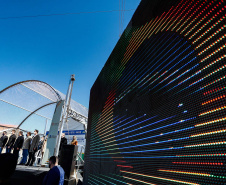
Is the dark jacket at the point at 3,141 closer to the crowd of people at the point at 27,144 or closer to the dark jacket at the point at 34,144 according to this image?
the crowd of people at the point at 27,144

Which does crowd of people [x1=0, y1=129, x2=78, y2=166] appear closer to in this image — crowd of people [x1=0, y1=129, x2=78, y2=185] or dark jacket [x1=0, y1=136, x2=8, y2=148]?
crowd of people [x1=0, y1=129, x2=78, y2=185]

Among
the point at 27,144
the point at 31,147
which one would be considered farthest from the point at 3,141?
the point at 31,147

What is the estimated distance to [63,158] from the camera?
590 centimetres

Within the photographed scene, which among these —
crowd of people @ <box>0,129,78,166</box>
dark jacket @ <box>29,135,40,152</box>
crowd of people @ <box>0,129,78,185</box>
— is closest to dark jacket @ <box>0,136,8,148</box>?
crowd of people @ <box>0,129,78,185</box>

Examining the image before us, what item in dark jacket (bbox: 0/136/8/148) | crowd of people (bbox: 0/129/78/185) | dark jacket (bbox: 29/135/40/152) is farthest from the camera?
dark jacket (bbox: 0/136/8/148)

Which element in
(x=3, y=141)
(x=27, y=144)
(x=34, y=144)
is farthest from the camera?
(x=3, y=141)

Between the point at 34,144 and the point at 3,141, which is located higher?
the point at 3,141

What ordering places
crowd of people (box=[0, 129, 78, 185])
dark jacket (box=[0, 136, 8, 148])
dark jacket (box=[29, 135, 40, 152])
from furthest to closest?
dark jacket (box=[0, 136, 8, 148])
dark jacket (box=[29, 135, 40, 152])
crowd of people (box=[0, 129, 78, 185])

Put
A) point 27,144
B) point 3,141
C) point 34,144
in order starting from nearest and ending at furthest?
point 34,144 → point 27,144 → point 3,141

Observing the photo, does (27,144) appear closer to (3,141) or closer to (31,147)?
(31,147)

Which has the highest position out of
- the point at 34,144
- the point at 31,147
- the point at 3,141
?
the point at 3,141

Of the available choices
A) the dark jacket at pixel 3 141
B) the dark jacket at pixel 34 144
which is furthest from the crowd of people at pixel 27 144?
the dark jacket at pixel 3 141

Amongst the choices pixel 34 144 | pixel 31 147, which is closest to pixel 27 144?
pixel 31 147

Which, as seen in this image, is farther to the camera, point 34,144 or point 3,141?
point 3,141
